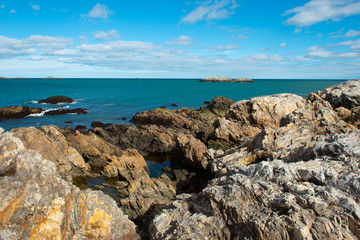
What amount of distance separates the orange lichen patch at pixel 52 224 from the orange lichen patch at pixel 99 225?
130 centimetres

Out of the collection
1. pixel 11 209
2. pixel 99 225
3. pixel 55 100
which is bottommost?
pixel 55 100

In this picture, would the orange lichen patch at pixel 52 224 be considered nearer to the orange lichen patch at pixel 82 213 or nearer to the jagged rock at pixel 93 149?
the orange lichen patch at pixel 82 213

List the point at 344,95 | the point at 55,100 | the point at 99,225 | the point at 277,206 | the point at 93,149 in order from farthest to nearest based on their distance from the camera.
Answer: the point at 55,100 < the point at 344,95 < the point at 93,149 < the point at 99,225 < the point at 277,206

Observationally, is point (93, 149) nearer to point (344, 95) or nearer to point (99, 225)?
point (99, 225)

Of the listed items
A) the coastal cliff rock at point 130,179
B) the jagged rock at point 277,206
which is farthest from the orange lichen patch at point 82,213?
the coastal cliff rock at point 130,179

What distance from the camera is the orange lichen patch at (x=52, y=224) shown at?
9429 millimetres

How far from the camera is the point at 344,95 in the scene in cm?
4250

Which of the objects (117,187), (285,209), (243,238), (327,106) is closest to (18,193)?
(243,238)

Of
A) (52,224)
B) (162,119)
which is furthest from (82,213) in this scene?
(162,119)

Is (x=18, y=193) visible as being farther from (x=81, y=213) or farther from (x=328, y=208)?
(x=328, y=208)

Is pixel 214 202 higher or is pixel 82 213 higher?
pixel 214 202

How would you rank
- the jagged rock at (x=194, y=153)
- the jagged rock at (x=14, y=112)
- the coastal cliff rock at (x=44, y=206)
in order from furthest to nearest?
the jagged rock at (x=14, y=112) → the jagged rock at (x=194, y=153) → the coastal cliff rock at (x=44, y=206)

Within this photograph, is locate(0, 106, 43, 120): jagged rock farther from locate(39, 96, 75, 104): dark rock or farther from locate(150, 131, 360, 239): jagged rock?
locate(150, 131, 360, 239): jagged rock

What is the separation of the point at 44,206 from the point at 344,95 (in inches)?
1860
